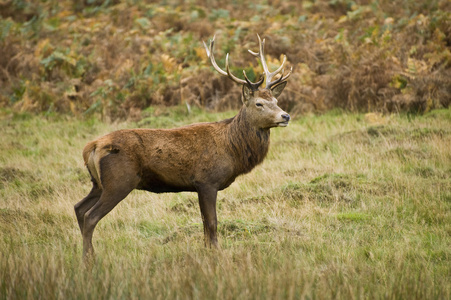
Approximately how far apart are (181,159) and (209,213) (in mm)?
685

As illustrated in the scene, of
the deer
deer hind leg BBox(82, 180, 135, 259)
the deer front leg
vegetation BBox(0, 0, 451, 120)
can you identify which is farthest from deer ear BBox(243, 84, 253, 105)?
vegetation BBox(0, 0, 451, 120)

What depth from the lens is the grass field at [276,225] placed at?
4438 millimetres

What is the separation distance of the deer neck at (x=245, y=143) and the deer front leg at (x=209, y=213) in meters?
0.52

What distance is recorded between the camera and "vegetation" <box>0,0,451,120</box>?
1235 centimetres

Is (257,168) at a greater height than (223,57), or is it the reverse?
(223,57)

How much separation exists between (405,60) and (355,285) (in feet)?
29.8

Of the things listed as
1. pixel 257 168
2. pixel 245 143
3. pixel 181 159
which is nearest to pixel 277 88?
pixel 245 143

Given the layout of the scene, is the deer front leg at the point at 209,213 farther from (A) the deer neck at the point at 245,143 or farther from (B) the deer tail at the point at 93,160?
(B) the deer tail at the point at 93,160

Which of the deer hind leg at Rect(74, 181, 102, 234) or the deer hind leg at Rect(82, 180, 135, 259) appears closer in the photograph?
the deer hind leg at Rect(82, 180, 135, 259)

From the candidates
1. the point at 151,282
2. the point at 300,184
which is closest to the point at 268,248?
the point at 151,282

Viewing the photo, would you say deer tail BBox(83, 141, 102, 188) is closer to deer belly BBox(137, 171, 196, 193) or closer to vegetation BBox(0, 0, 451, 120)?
deer belly BBox(137, 171, 196, 193)

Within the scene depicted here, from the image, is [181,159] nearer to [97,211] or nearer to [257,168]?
[97,211]

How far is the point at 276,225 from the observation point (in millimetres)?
6562

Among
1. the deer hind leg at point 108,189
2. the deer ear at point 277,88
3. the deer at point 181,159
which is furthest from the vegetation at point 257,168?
the deer ear at point 277,88
